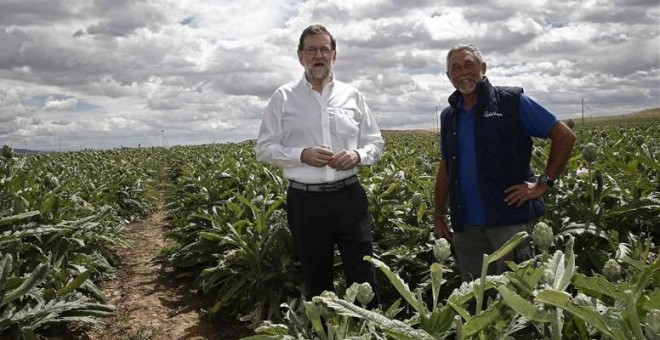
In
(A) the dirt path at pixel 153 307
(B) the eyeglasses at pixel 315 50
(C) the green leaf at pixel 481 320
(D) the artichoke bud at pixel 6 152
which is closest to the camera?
(C) the green leaf at pixel 481 320

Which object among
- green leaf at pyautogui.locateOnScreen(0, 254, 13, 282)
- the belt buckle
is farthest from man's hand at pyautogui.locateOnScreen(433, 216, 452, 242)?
green leaf at pyautogui.locateOnScreen(0, 254, 13, 282)

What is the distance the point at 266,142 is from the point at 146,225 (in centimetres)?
748

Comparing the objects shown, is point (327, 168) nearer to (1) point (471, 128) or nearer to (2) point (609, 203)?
(1) point (471, 128)

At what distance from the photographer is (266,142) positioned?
139 inches

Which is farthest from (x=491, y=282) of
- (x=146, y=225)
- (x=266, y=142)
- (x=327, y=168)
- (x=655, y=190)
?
(x=146, y=225)

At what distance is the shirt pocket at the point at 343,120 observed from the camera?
3.54 meters

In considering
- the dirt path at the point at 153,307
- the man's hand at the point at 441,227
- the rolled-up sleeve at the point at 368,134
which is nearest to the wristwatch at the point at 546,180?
the man's hand at the point at 441,227

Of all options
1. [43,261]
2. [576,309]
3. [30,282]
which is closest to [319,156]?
[30,282]

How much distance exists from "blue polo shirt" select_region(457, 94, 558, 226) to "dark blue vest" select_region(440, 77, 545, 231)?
0.14 feet

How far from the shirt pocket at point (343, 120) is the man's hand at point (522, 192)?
106 cm

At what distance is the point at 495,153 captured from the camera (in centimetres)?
310

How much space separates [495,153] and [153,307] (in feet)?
11.9

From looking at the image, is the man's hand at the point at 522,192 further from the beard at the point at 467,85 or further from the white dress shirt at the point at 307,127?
the white dress shirt at the point at 307,127

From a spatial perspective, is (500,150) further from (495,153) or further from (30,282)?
(30,282)
